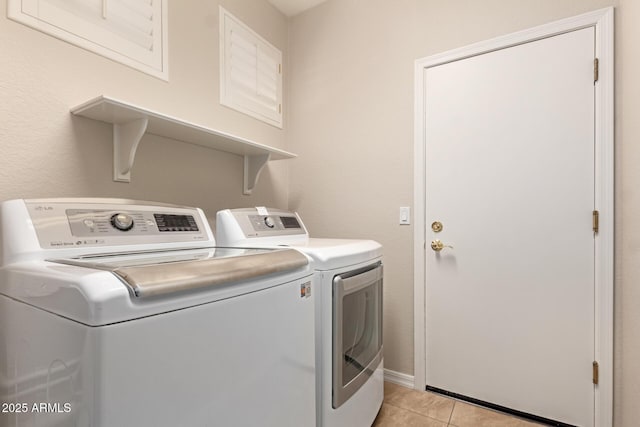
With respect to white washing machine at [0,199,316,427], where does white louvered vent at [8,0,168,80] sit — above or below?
above

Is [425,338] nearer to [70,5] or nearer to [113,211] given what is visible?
[113,211]

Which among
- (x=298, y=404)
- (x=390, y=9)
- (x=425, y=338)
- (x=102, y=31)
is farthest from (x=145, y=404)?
(x=390, y=9)

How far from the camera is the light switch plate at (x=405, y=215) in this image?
2055 mm

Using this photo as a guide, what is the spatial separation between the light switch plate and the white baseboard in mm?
967

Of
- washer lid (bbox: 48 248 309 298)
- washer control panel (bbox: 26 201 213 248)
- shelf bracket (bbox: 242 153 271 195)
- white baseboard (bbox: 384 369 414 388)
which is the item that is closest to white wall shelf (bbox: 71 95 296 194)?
shelf bracket (bbox: 242 153 271 195)

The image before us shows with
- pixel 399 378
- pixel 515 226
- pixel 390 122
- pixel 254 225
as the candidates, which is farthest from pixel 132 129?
pixel 399 378

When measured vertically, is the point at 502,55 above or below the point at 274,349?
above

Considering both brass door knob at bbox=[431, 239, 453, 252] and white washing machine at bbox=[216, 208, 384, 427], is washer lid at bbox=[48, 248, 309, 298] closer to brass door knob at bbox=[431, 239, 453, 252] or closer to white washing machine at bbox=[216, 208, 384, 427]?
white washing machine at bbox=[216, 208, 384, 427]

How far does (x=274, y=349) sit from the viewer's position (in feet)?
3.09

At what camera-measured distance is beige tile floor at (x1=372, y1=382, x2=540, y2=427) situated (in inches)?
65.7

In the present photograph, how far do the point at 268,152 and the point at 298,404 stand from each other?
1.42 metres

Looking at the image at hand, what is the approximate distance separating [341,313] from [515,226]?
3.65 feet

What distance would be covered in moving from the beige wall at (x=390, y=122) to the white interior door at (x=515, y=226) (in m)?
0.12

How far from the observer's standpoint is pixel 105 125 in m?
1.45
